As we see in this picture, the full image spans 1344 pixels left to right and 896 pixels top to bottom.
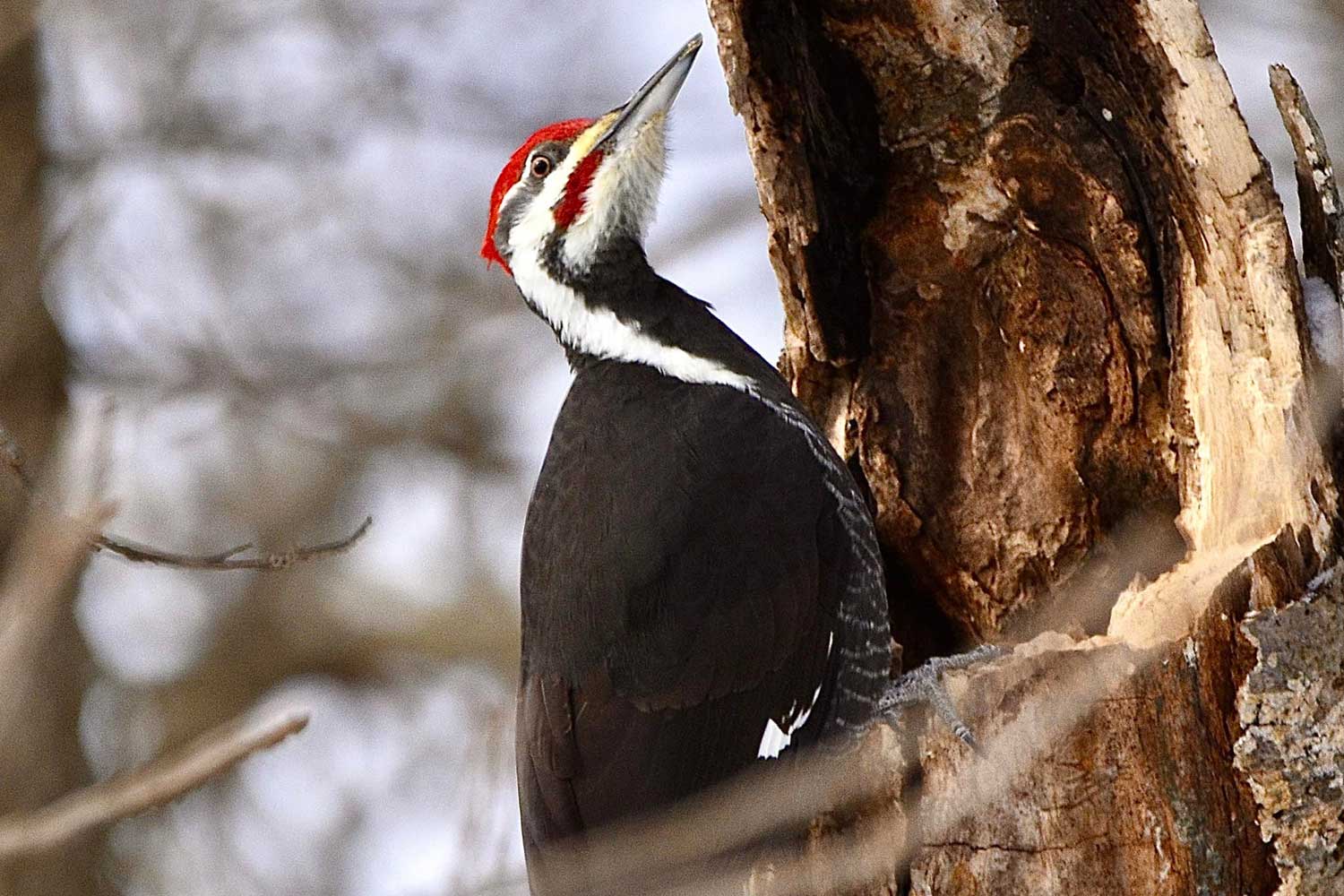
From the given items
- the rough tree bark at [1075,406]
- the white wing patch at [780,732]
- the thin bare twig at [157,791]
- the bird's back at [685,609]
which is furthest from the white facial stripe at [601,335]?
the thin bare twig at [157,791]

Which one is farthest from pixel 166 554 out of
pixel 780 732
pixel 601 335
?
pixel 601 335

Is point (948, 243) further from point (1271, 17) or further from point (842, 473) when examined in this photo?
point (1271, 17)

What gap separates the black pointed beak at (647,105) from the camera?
369cm

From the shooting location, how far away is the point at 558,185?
3764 millimetres

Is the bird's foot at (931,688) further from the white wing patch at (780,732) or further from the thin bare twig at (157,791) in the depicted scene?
the thin bare twig at (157,791)

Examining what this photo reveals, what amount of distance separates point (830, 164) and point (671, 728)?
1.25m

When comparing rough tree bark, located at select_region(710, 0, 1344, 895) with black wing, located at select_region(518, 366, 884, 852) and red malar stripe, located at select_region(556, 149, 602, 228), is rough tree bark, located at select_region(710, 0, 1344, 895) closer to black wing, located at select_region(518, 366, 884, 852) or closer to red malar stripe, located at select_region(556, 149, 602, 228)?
black wing, located at select_region(518, 366, 884, 852)

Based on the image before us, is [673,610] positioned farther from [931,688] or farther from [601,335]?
[601,335]

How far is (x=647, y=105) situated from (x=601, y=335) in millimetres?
549

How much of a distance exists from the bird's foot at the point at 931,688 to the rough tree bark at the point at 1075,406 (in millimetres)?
54

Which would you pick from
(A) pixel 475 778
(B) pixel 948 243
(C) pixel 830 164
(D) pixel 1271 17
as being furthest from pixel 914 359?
(D) pixel 1271 17

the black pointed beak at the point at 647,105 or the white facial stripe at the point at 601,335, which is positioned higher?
the black pointed beak at the point at 647,105

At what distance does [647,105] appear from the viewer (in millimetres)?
3754

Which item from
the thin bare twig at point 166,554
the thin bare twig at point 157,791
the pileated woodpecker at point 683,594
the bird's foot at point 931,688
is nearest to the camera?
the thin bare twig at point 157,791
